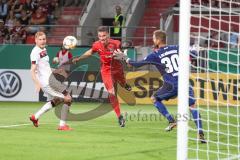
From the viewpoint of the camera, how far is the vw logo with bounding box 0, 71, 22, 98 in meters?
24.2

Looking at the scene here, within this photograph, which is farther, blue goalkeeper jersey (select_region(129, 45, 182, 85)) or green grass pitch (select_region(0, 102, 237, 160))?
blue goalkeeper jersey (select_region(129, 45, 182, 85))

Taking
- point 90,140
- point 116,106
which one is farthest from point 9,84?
point 90,140

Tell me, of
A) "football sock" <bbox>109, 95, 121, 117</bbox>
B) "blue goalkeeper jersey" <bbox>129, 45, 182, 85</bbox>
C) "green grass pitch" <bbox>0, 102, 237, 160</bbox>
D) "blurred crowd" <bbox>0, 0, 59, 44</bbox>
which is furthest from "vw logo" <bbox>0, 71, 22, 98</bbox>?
"blue goalkeeper jersey" <bbox>129, 45, 182, 85</bbox>

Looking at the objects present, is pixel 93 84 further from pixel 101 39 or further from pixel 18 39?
pixel 101 39

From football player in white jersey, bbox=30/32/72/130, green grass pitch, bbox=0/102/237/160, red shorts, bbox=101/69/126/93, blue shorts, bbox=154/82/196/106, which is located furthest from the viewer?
red shorts, bbox=101/69/126/93

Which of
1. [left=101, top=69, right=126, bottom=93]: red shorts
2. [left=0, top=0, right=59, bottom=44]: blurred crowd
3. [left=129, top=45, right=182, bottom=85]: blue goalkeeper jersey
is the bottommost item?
[left=101, top=69, right=126, bottom=93]: red shorts

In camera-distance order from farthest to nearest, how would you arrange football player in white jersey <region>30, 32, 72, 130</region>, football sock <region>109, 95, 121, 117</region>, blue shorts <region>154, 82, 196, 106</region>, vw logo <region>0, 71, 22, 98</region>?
vw logo <region>0, 71, 22, 98</region>
football sock <region>109, 95, 121, 117</region>
football player in white jersey <region>30, 32, 72, 130</region>
blue shorts <region>154, 82, 196, 106</region>

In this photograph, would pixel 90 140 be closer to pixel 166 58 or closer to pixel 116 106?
pixel 166 58

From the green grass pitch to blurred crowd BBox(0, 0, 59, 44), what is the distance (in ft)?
30.3

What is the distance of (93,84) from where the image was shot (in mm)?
23594

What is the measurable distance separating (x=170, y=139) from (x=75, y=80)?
11.1 meters

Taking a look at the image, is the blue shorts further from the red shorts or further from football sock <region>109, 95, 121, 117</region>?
the red shorts

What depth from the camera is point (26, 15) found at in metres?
29.0

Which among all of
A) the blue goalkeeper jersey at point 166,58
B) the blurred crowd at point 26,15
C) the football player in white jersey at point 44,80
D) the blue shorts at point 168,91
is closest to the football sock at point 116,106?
the football player in white jersey at point 44,80
